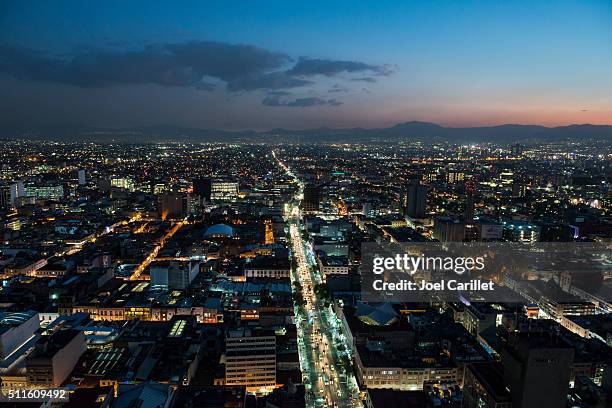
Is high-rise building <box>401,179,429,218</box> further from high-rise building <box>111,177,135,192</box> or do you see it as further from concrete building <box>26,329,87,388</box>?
high-rise building <box>111,177,135,192</box>

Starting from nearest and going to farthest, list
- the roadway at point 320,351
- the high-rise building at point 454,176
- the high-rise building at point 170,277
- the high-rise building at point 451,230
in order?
1. the roadway at point 320,351
2. the high-rise building at point 170,277
3. the high-rise building at point 451,230
4. the high-rise building at point 454,176

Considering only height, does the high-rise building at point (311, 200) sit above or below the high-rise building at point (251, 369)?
above

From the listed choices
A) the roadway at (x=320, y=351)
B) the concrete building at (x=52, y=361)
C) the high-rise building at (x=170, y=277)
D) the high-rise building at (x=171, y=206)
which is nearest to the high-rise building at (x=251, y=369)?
the roadway at (x=320, y=351)

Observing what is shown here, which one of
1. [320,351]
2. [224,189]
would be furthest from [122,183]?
[320,351]

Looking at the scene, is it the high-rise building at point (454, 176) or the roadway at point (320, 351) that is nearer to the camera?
the roadway at point (320, 351)

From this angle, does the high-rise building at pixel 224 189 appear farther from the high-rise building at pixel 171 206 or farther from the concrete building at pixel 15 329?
the concrete building at pixel 15 329

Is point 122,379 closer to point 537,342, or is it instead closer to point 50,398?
point 50,398

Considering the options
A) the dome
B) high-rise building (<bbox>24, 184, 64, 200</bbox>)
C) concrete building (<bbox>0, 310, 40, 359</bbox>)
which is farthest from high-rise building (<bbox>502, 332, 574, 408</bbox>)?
high-rise building (<bbox>24, 184, 64, 200</bbox>)
